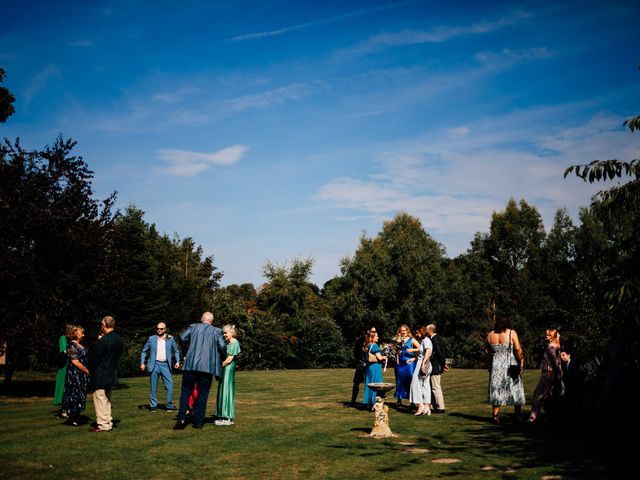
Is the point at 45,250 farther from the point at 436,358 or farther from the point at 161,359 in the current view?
the point at 436,358

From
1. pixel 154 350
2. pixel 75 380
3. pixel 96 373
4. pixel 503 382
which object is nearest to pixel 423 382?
pixel 503 382

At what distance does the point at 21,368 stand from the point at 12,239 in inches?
754

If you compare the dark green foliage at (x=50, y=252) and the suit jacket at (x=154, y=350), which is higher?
the dark green foliage at (x=50, y=252)

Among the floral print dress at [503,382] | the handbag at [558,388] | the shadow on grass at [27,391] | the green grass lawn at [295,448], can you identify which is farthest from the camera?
the shadow on grass at [27,391]

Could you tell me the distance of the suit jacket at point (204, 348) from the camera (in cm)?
1155

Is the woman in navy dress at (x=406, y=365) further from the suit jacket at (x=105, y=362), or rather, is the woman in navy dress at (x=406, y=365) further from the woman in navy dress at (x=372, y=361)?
the suit jacket at (x=105, y=362)

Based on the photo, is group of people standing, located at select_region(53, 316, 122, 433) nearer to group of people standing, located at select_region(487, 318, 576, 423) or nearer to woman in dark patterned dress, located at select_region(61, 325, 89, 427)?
woman in dark patterned dress, located at select_region(61, 325, 89, 427)

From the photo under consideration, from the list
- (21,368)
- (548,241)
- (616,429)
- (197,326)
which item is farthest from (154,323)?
(548,241)

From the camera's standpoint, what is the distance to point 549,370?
12.2 meters

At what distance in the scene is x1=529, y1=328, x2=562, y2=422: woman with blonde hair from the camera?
39.4 ft

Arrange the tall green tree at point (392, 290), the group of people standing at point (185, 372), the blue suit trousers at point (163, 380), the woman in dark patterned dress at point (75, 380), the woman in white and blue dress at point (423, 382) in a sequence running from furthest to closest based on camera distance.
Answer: the tall green tree at point (392, 290)
the blue suit trousers at point (163, 380)
the woman in white and blue dress at point (423, 382)
the woman in dark patterned dress at point (75, 380)
the group of people standing at point (185, 372)

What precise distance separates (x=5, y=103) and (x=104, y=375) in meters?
15.3

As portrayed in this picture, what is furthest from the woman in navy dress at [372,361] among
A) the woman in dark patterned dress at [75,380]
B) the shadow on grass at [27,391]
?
the shadow on grass at [27,391]

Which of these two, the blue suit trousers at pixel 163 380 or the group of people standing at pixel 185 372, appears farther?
the blue suit trousers at pixel 163 380
